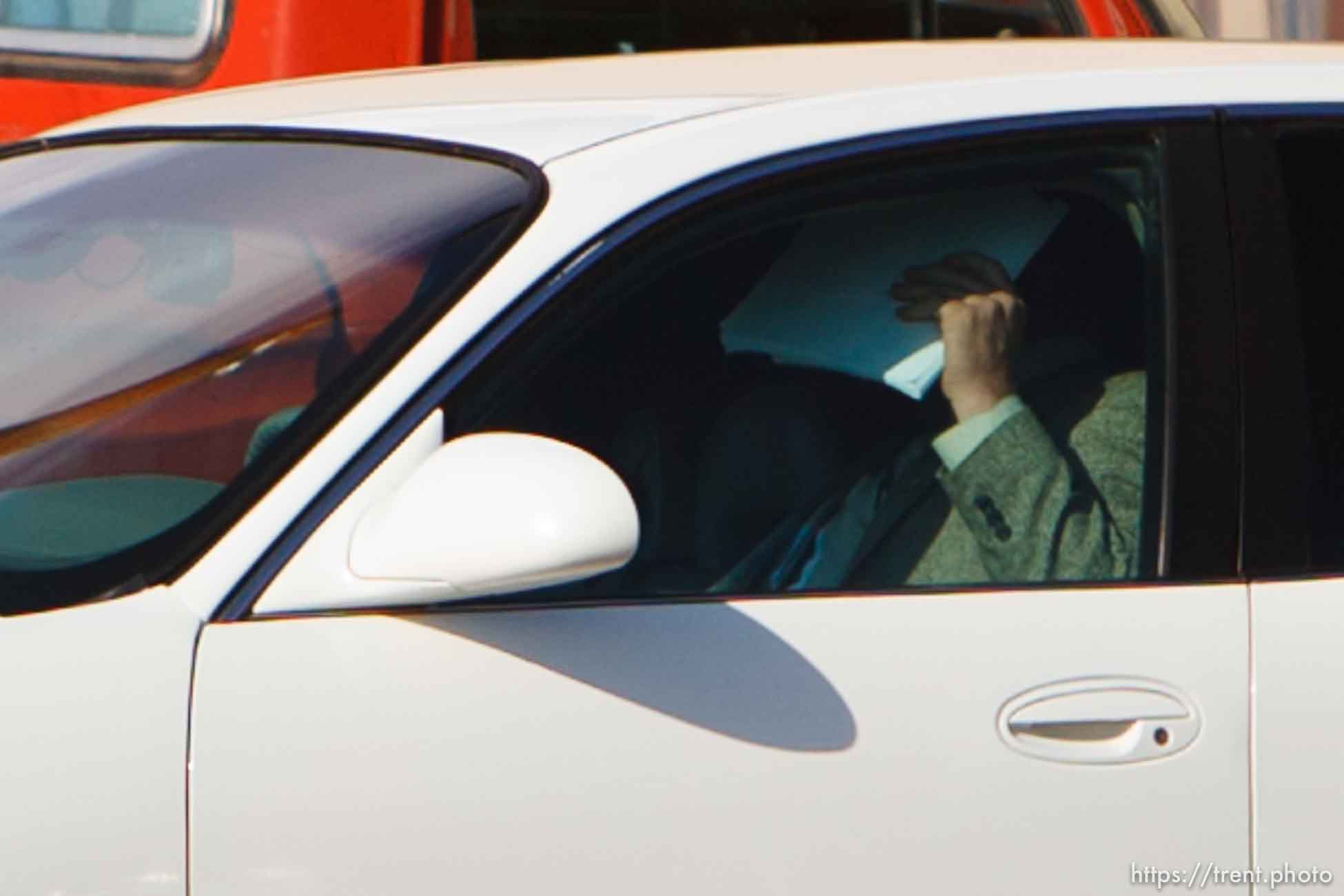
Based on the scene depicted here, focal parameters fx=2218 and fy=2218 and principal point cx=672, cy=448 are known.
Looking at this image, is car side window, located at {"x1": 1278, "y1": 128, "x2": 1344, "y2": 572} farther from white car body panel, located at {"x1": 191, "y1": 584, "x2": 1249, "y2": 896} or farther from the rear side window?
the rear side window

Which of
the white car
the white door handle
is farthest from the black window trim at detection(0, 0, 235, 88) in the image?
the white door handle

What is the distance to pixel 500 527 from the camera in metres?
1.88

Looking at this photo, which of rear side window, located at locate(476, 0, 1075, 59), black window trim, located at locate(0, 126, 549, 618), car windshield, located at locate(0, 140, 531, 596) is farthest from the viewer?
rear side window, located at locate(476, 0, 1075, 59)

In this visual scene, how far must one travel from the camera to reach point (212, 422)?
2141 millimetres

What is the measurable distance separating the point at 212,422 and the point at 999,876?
0.86m

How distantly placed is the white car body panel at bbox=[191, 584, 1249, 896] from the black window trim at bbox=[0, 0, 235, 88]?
243 centimetres

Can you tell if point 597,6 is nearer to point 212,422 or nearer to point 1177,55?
point 1177,55

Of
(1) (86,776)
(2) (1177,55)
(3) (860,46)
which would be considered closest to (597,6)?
(3) (860,46)

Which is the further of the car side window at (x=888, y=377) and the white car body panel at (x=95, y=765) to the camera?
the car side window at (x=888, y=377)

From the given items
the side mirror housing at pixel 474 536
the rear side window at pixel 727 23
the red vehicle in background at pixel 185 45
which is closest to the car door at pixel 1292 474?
the side mirror housing at pixel 474 536

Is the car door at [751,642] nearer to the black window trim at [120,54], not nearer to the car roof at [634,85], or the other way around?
the car roof at [634,85]

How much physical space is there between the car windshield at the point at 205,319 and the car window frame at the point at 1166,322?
9 cm

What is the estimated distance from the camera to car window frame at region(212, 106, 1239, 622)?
200cm

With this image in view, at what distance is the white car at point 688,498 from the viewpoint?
191 cm
